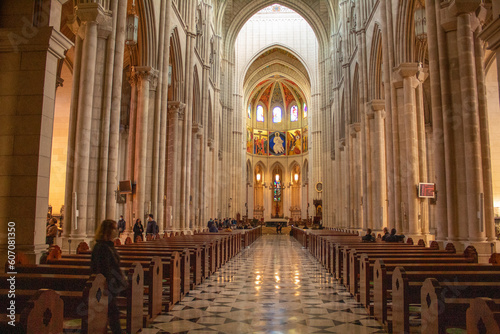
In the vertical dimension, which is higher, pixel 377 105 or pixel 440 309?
pixel 377 105

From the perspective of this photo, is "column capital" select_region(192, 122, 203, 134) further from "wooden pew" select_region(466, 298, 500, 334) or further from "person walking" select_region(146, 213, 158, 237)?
"wooden pew" select_region(466, 298, 500, 334)

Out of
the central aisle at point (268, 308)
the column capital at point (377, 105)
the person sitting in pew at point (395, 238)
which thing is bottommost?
the central aisle at point (268, 308)

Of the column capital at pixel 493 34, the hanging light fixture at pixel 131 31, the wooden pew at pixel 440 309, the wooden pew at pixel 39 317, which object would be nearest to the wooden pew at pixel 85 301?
the wooden pew at pixel 39 317

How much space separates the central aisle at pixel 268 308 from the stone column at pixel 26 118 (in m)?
2.75

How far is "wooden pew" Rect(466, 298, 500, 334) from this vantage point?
287cm

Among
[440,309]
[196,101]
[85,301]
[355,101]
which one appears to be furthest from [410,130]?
[196,101]

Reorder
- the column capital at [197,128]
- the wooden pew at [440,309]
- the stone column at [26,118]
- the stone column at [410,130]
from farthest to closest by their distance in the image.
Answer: the column capital at [197,128] → the stone column at [410,130] → the stone column at [26,118] → the wooden pew at [440,309]

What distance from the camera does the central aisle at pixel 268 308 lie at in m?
5.52

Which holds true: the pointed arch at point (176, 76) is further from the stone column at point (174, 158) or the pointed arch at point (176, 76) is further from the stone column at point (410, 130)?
the stone column at point (410, 130)

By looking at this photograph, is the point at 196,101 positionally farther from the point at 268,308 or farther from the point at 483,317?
the point at 483,317

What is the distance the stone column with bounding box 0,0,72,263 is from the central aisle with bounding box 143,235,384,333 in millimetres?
2754

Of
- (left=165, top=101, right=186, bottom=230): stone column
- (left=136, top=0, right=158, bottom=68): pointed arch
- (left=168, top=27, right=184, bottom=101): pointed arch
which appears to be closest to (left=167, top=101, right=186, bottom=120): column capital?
(left=165, top=101, right=186, bottom=230): stone column

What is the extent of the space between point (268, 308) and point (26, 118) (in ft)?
17.0

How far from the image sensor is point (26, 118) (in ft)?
22.5
